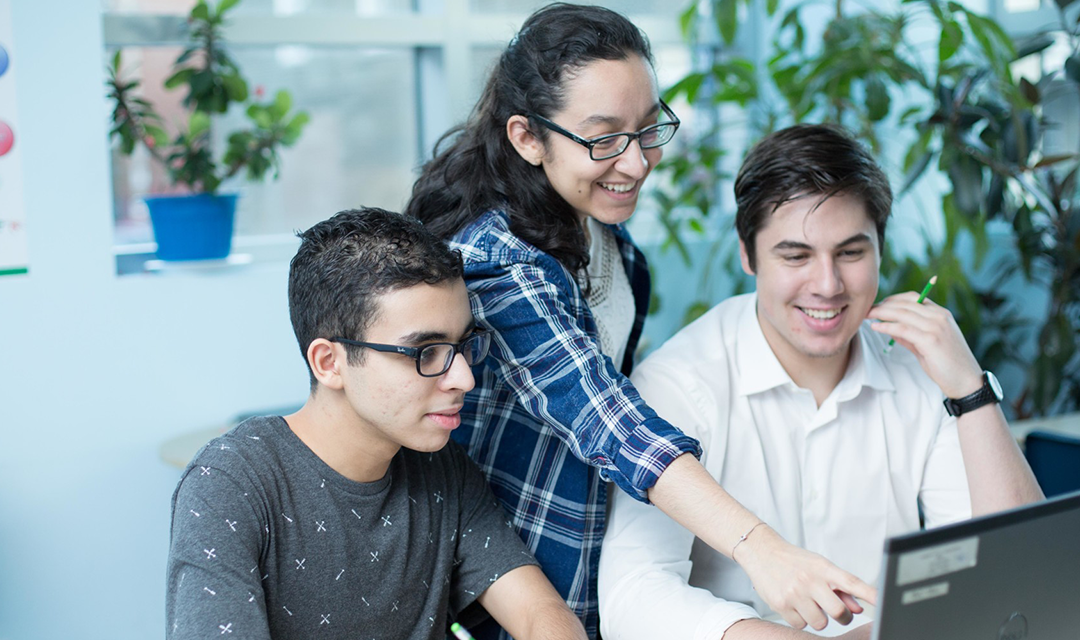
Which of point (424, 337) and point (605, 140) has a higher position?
point (605, 140)

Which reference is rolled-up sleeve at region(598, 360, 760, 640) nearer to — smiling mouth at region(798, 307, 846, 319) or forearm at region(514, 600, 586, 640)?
forearm at region(514, 600, 586, 640)

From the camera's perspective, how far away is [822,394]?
5.67 feet

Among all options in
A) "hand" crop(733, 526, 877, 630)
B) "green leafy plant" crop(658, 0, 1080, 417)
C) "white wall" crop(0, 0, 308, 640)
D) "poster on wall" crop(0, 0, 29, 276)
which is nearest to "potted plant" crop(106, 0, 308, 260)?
"white wall" crop(0, 0, 308, 640)

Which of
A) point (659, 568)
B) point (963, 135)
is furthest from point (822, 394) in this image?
point (963, 135)

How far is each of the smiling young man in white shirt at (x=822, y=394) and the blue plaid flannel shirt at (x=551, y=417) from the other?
0.25 ft

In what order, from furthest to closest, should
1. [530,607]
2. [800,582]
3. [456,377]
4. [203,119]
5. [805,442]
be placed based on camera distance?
[203,119]
[805,442]
[530,607]
[456,377]
[800,582]

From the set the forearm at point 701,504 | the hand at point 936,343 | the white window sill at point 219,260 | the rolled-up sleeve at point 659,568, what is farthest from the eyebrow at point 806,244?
the white window sill at point 219,260

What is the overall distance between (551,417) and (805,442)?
543 mm

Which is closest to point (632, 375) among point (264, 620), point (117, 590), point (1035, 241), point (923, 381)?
point (923, 381)

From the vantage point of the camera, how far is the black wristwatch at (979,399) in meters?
1.58

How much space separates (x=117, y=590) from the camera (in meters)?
2.68

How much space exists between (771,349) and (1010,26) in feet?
9.53

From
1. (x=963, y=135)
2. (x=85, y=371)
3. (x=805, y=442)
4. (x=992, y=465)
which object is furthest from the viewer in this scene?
(x=963, y=135)

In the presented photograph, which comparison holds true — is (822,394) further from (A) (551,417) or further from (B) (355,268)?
(B) (355,268)
